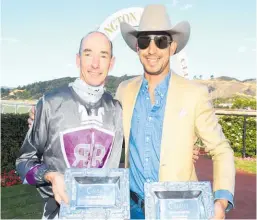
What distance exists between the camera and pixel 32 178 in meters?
2.26

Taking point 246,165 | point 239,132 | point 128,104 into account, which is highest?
point 128,104

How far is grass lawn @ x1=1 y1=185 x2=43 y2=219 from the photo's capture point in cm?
661

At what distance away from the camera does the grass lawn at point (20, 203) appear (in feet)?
21.7

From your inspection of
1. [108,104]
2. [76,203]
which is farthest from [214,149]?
[76,203]

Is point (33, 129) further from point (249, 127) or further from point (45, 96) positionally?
point (249, 127)

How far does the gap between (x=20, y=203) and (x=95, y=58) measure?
5592 millimetres

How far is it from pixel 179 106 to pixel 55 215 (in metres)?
1.00

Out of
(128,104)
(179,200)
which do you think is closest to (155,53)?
(128,104)

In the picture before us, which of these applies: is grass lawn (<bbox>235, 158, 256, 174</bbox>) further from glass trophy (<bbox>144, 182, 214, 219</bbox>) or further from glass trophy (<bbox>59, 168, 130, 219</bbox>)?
glass trophy (<bbox>59, 168, 130, 219</bbox>)

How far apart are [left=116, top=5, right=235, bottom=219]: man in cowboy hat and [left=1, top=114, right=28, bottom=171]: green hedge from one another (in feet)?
24.2

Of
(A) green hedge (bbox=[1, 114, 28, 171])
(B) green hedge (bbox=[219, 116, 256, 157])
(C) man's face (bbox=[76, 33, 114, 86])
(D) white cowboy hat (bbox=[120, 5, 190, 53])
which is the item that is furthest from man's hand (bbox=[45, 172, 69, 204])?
(B) green hedge (bbox=[219, 116, 256, 157])

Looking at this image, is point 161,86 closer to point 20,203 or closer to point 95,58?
point 95,58

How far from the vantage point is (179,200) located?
2029 millimetres

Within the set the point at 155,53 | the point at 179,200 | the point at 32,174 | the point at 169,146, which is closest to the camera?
the point at 179,200
